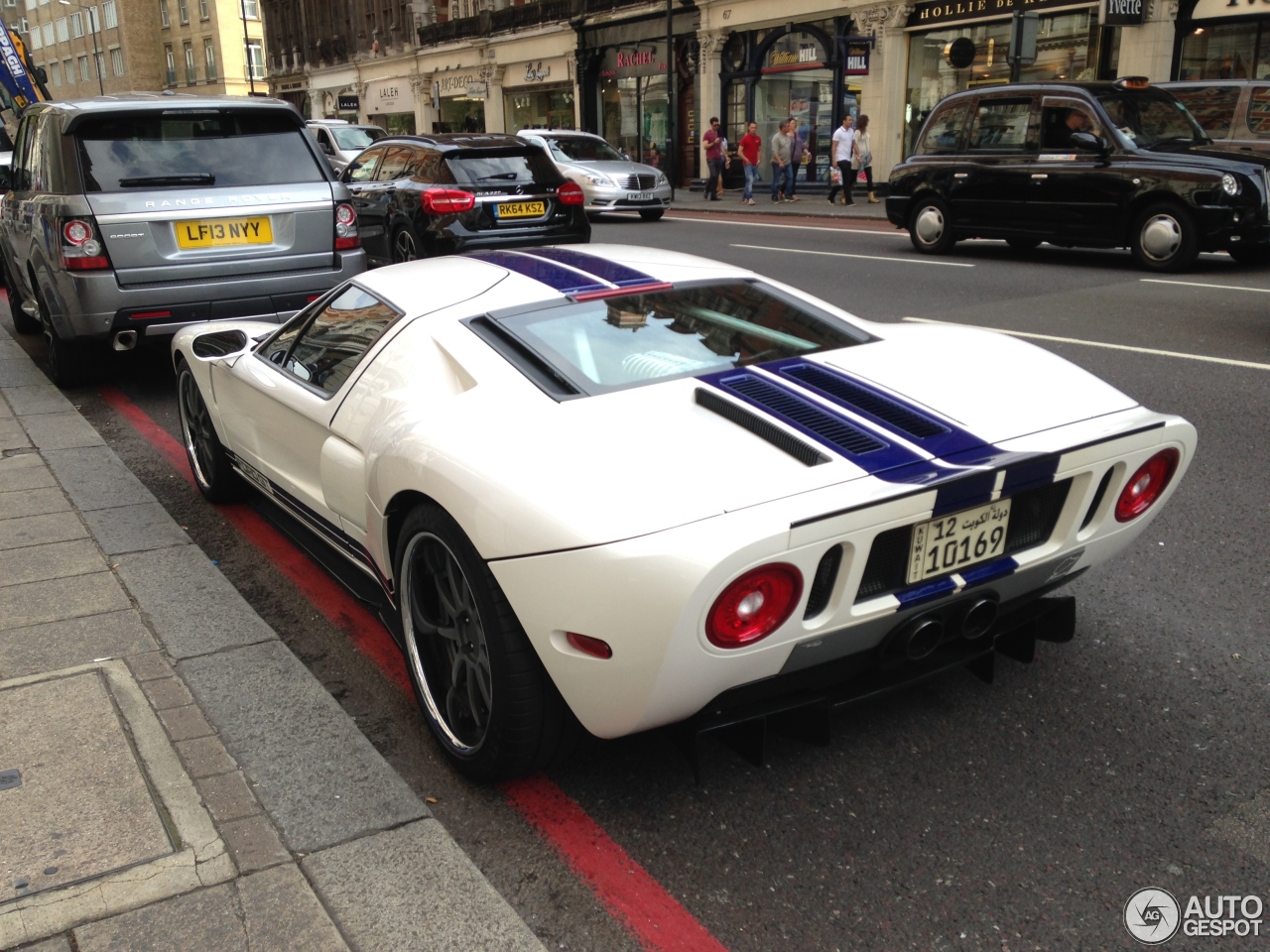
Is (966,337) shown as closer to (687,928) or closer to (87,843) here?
(687,928)

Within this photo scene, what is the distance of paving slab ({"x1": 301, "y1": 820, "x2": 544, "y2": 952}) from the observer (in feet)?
7.85

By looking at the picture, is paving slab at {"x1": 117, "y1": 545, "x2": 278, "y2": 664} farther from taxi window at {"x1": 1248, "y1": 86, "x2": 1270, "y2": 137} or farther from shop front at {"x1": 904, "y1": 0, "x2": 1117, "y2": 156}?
shop front at {"x1": 904, "y1": 0, "x2": 1117, "y2": 156}

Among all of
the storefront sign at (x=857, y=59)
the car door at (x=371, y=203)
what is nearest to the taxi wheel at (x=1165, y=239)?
the car door at (x=371, y=203)

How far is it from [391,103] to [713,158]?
88.4ft

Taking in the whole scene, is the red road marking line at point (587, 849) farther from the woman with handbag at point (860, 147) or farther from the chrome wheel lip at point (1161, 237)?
the woman with handbag at point (860, 147)

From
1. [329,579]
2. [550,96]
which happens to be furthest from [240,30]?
[329,579]

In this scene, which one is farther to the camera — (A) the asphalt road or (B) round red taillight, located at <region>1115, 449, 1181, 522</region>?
(B) round red taillight, located at <region>1115, 449, 1181, 522</region>

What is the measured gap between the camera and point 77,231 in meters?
6.75

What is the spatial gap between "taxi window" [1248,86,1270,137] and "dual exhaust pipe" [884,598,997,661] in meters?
13.0

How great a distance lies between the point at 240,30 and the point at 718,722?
73562 mm

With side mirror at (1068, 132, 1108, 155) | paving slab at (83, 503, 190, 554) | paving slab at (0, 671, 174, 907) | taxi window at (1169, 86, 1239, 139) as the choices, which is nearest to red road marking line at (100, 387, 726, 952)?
paving slab at (0, 671, 174, 907)

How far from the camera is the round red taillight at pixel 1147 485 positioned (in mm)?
2957

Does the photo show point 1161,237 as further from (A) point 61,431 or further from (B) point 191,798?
(B) point 191,798

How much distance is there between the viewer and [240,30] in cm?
6681
